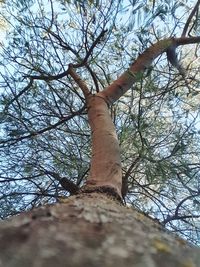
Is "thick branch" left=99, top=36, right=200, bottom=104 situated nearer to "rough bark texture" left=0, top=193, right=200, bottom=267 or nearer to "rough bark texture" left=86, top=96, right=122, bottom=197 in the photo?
"rough bark texture" left=86, top=96, right=122, bottom=197

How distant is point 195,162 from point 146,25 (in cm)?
73

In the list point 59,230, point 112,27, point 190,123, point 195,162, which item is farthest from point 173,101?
point 59,230

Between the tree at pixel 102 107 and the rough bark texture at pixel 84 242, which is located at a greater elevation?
the tree at pixel 102 107

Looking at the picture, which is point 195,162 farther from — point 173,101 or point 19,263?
point 19,263

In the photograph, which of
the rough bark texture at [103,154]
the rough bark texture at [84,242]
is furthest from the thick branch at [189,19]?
the rough bark texture at [84,242]

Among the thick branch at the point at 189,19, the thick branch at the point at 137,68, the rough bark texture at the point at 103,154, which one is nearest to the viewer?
the rough bark texture at the point at 103,154

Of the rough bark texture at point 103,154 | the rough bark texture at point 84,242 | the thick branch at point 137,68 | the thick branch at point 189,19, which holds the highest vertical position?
the thick branch at point 189,19

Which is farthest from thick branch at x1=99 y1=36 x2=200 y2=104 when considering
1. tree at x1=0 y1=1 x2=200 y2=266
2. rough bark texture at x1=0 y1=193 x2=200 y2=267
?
rough bark texture at x1=0 y1=193 x2=200 y2=267

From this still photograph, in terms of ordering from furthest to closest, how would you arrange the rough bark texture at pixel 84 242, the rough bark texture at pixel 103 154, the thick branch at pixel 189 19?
1. the thick branch at pixel 189 19
2. the rough bark texture at pixel 103 154
3. the rough bark texture at pixel 84 242

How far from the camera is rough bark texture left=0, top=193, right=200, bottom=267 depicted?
427mm

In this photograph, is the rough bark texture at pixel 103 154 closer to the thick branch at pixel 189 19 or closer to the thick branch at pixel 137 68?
the thick branch at pixel 137 68

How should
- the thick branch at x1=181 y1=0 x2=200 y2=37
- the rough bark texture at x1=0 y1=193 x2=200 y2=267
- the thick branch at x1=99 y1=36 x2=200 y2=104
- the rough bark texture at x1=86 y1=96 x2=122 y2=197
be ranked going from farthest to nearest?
the thick branch at x1=181 y1=0 x2=200 y2=37 < the thick branch at x1=99 y1=36 x2=200 y2=104 < the rough bark texture at x1=86 y1=96 x2=122 y2=197 < the rough bark texture at x1=0 y1=193 x2=200 y2=267

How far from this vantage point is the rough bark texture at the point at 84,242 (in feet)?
1.40

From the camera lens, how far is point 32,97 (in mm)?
2297
